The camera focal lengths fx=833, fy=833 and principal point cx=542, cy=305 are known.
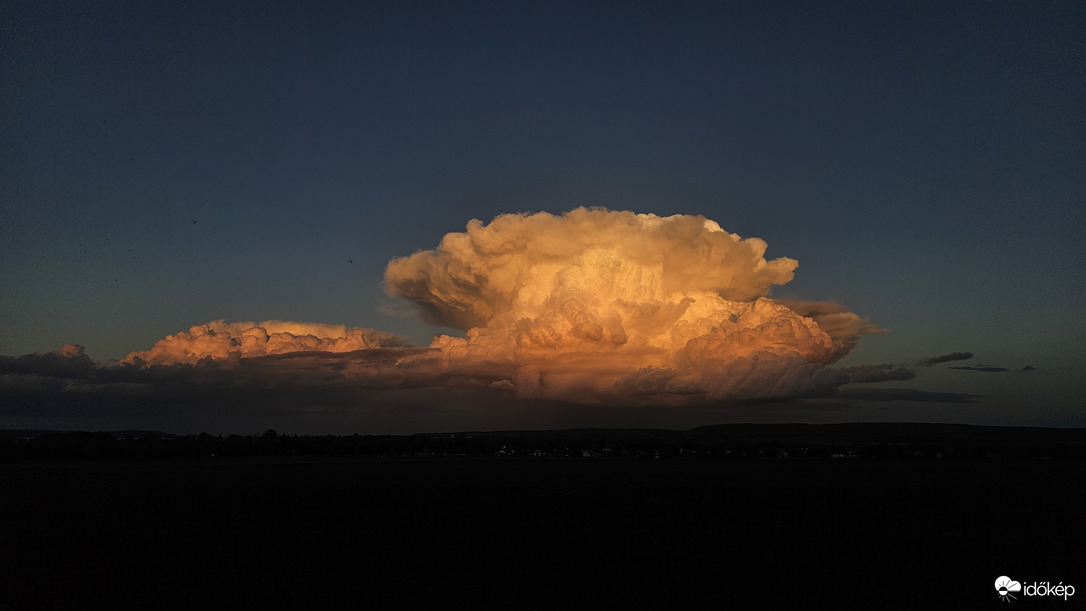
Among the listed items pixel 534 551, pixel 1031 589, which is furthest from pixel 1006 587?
pixel 534 551

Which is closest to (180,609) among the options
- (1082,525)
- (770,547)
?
(770,547)

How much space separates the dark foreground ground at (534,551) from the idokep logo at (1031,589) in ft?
1.65

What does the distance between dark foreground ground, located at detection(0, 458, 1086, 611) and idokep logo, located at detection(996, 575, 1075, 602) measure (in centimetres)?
50

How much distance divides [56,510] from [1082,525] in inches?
3210

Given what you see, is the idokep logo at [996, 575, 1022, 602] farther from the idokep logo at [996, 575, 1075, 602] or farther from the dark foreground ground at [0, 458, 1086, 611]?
the dark foreground ground at [0, 458, 1086, 611]

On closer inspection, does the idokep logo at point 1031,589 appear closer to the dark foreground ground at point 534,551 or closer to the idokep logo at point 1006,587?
the idokep logo at point 1006,587

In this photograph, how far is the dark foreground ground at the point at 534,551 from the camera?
33.9m

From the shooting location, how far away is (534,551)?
149 feet

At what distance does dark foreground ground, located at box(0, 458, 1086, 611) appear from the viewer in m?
33.9

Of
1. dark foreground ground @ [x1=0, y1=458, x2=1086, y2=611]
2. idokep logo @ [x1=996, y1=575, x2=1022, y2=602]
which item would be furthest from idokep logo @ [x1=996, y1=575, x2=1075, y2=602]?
dark foreground ground @ [x1=0, y1=458, x2=1086, y2=611]

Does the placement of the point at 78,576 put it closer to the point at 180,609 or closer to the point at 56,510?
the point at 180,609

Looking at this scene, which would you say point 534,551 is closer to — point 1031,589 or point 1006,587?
point 1006,587

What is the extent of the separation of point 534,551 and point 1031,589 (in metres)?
23.5

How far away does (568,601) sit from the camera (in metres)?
32.8
